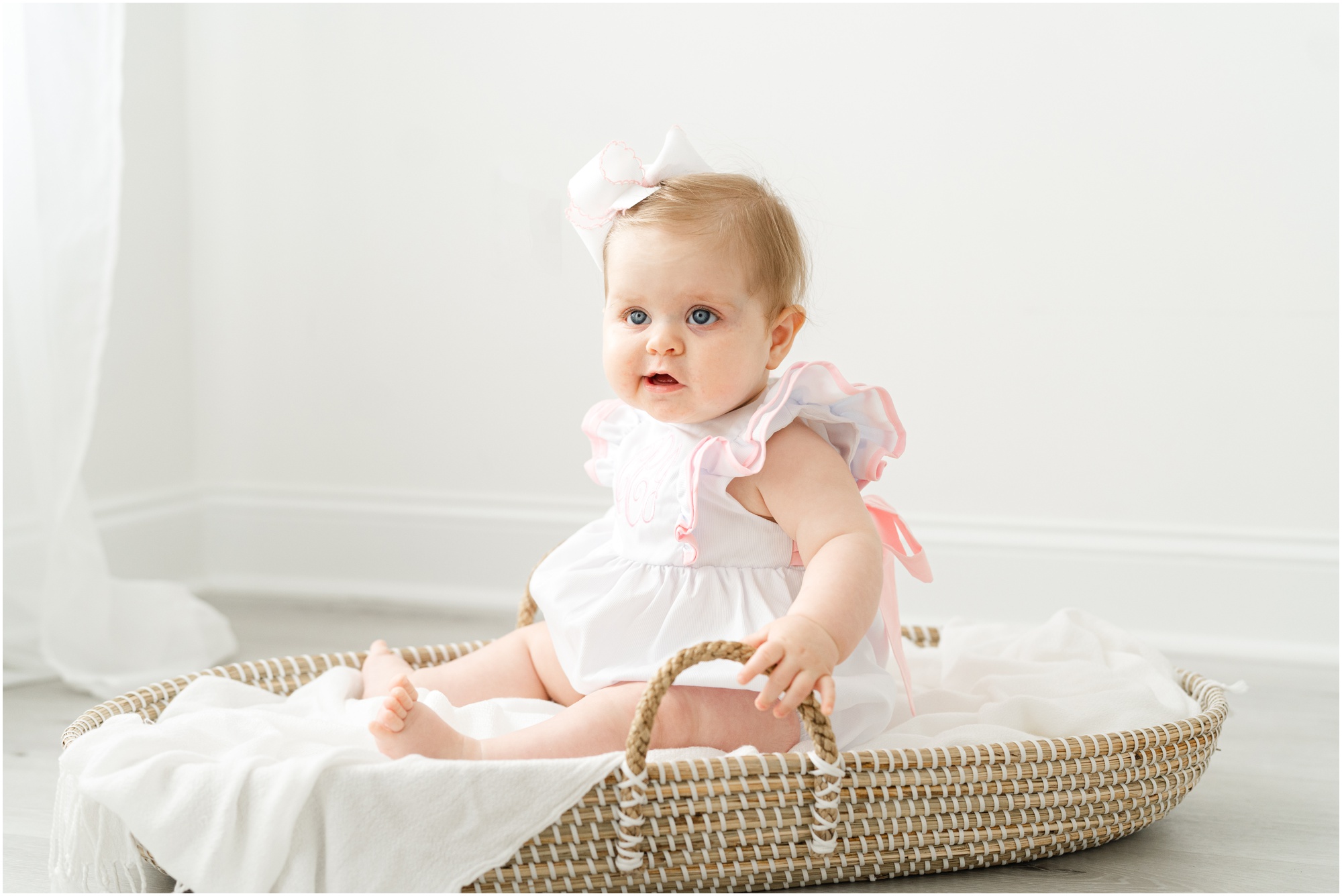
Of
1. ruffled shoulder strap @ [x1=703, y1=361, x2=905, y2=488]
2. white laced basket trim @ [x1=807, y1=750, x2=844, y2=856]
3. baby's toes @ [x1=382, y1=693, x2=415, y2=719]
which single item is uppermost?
ruffled shoulder strap @ [x1=703, y1=361, x2=905, y2=488]

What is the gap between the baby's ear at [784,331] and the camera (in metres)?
1.09

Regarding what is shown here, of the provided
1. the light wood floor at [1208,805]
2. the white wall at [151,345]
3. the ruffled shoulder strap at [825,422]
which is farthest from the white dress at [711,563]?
the white wall at [151,345]

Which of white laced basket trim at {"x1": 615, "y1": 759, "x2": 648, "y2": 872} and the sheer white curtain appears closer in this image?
white laced basket trim at {"x1": 615, "y1": 759, "x2": 648, "y2": 872}

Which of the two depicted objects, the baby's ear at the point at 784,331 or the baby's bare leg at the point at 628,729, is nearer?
the baby's bare leg at the point at 628,729

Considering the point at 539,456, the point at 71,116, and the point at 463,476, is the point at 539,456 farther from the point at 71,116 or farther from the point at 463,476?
the point at 71,116

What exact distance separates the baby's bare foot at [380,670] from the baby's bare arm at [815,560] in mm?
399

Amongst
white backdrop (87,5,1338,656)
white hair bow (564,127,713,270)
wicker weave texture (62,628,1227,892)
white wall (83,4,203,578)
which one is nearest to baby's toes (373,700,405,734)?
wicker weave texture (62,628,1227,892)

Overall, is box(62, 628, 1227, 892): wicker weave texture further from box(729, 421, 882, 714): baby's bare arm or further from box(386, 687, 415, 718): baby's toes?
box(386, 687, 415, 718): baby's toes

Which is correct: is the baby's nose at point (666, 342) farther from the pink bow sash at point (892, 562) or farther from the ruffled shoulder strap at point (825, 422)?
the pink bow sash at point (892, 562)

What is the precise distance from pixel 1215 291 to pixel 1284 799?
88cm

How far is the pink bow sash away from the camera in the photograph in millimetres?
1111

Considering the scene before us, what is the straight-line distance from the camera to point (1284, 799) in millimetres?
1202

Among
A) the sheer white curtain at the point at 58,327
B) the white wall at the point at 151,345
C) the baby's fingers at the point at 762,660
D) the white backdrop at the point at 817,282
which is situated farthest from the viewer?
the white wall at the point at 151,345

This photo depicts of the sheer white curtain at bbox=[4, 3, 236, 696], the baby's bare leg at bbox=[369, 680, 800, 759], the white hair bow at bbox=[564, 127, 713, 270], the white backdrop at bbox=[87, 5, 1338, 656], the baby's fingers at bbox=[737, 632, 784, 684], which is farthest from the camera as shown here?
the white backdrop at bbox=[87, 5, 1338, 656]
